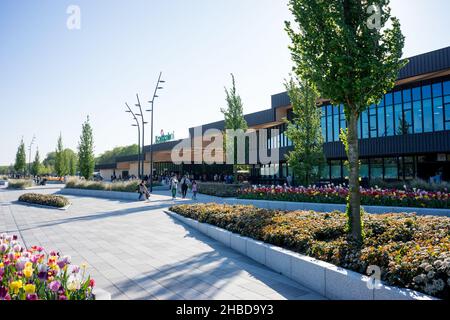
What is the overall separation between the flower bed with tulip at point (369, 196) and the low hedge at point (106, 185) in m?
12.5

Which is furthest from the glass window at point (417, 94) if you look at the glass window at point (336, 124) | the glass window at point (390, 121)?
the glass window at point (336, 124)

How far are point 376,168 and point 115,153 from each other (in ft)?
421

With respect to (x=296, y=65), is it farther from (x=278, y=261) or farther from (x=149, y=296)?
(x=149, y=296)

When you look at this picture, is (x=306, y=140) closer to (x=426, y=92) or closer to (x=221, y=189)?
(x=221, y=189)

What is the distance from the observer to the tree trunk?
23.3ft

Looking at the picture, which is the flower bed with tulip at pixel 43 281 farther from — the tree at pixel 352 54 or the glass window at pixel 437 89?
the glass window at pixel 437 89

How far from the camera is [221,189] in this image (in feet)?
87.3

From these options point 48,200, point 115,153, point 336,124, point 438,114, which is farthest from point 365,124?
point 115,153

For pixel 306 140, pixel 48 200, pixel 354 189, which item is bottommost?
pixel 48 200

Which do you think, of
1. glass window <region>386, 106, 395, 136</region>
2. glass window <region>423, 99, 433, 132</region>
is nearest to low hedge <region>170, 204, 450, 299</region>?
glass window <region>423, 99, 433, 132</region>

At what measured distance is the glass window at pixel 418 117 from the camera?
2406cm

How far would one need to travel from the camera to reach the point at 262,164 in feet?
131

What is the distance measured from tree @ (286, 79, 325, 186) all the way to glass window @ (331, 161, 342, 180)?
437 inches
